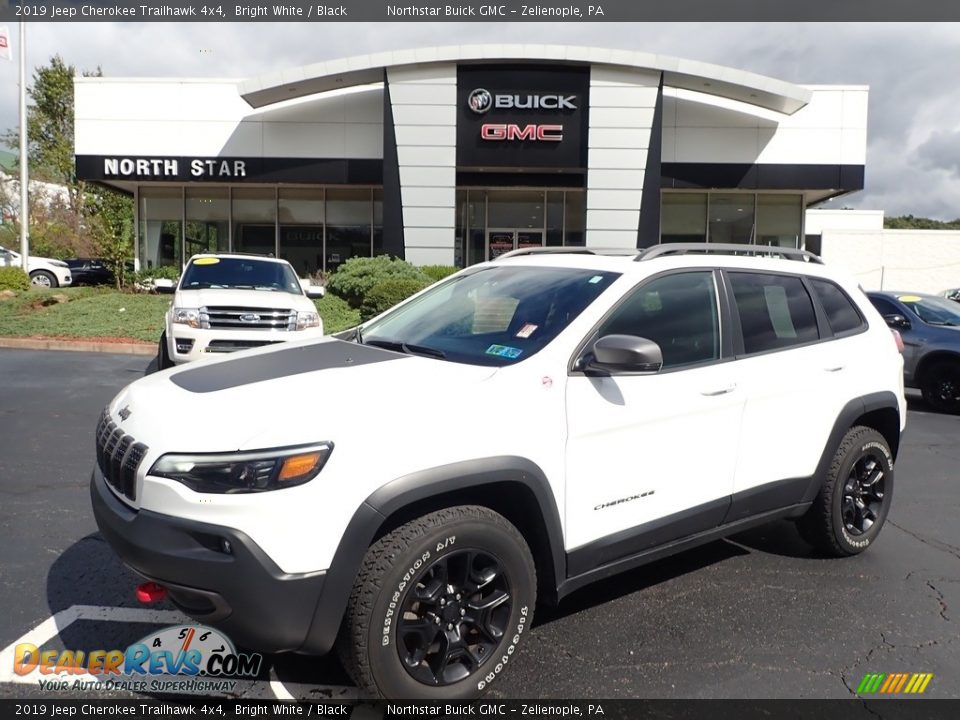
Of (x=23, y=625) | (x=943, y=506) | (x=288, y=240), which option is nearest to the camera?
(x=23, y=625)

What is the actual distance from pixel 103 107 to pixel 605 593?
80.5 feet

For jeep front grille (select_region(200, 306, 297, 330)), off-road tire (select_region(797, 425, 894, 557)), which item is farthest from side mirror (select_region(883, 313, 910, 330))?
jeep front grille (select_region(200, 306, 297, 330))

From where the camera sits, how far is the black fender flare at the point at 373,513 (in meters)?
2.53

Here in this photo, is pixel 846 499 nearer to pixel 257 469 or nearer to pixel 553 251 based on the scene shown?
pixel 553 251

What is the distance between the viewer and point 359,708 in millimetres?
2908

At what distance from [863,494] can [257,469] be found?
3730 mm

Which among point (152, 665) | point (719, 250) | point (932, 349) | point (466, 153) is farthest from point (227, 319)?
point (466, 153)

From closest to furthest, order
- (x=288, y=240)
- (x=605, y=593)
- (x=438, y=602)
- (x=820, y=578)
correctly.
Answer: (x=438, y=602) < (x=605, y=593) < (x=820, y=578) < (x=288, y=240)

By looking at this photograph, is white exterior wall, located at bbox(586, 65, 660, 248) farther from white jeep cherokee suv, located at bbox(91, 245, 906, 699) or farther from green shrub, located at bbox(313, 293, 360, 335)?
white jeep cherokee suv, located at bbox(91, 245, 906, 699)

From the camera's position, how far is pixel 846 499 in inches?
176

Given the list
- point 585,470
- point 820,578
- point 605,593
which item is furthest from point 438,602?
point 820,578

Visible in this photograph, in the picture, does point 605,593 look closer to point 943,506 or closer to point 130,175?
point 943,506

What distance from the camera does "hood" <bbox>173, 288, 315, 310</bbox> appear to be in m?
8.86

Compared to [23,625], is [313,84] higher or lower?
higher
